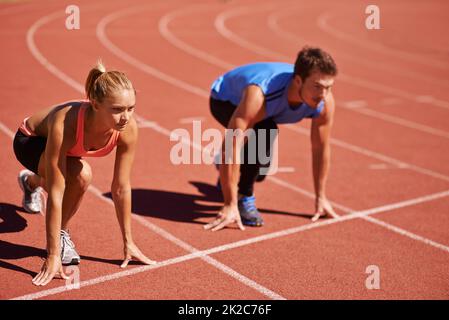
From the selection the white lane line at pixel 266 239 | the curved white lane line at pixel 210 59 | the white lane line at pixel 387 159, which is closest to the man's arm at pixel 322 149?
the white lane line at pixel 266 239

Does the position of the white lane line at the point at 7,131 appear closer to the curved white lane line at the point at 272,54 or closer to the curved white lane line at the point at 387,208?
the curved white lane line at the point at 387,208

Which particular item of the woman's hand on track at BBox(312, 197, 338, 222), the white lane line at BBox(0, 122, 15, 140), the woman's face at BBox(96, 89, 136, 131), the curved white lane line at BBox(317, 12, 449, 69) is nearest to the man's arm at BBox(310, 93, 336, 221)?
the woman's hand on track at BBox(312, 197, 338, 222)

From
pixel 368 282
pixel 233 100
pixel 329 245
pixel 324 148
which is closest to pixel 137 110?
pixel 233 100

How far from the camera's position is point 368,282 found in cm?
394

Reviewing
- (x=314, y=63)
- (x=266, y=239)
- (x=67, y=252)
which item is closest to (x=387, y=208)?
(x=266, y=239)

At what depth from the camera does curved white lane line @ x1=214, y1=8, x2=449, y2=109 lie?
31.9 ft

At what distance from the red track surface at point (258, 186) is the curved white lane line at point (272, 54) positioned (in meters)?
0.05

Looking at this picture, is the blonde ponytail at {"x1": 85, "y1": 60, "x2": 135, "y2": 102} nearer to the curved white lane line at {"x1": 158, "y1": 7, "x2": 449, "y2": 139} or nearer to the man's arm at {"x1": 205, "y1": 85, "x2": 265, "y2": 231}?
the man's arm at {"x1": 205, "y1": 85, "x2": 265, "y2": 231}

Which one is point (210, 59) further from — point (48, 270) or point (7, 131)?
point (48, 270)

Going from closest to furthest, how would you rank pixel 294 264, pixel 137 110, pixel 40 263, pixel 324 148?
pixel 40 263
pixel 294 264
pixel 324 148
pixel 137 110

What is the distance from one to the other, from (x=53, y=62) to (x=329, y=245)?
738 cm

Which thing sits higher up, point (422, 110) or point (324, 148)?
point (324, 148)

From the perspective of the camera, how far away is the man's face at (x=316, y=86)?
423 cm

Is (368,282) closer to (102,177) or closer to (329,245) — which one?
(329,245)
